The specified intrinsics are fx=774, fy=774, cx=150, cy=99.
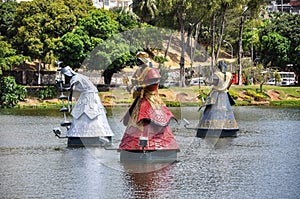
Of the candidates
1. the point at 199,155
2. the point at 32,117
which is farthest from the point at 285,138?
the point at 32,117

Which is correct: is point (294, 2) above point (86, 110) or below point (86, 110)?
above

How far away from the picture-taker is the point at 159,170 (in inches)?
972

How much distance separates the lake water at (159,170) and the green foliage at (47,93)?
33.4m

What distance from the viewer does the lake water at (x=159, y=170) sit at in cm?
2142

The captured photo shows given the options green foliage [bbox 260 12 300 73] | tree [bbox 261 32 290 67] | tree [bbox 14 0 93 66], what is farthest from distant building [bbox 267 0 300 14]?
A: tree [bbox 14 0 93 66]

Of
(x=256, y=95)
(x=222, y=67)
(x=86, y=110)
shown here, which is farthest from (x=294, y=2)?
(x=86, y=110)

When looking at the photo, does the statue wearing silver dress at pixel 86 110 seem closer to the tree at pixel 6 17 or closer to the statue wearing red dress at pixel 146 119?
the statue wearing red dress at pixel 146 119

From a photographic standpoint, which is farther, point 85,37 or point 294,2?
point 294,2

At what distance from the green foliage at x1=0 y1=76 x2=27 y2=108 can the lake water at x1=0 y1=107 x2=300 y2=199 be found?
3037 cm

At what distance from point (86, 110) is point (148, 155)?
19.5ft

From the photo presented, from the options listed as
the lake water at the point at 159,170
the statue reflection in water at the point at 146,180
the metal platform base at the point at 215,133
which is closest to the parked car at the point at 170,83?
the lake water at the point at 159,170

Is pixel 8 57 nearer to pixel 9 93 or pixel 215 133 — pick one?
pixel 9 93

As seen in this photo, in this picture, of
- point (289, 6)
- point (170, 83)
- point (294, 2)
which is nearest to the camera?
point (170, 83)

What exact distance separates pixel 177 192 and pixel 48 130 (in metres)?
22.1
